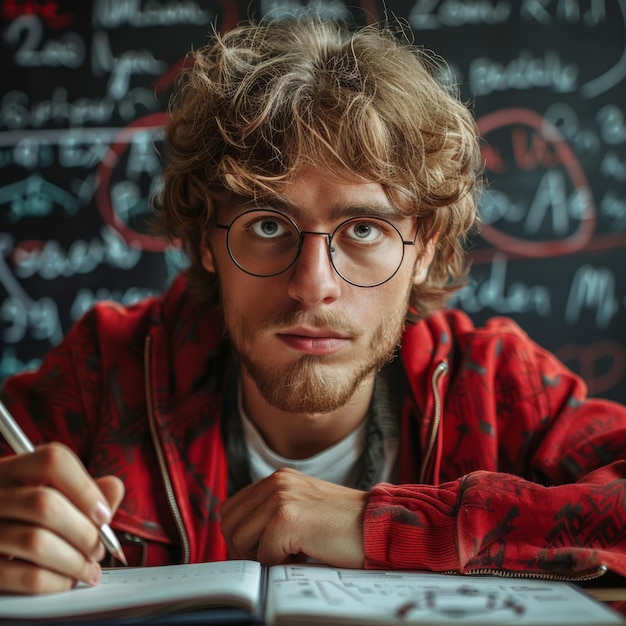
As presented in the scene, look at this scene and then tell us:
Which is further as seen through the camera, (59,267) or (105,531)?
(59,267)

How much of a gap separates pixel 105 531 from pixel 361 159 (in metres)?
0.72

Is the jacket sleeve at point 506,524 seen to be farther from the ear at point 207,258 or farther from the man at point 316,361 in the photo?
the ear at point 207,258

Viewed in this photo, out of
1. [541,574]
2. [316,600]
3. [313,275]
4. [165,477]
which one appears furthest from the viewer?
[165,477]

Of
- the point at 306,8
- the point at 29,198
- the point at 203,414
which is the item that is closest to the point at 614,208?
the point at 306,8

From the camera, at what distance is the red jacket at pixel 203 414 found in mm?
1308

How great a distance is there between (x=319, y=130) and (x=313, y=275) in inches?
10.5

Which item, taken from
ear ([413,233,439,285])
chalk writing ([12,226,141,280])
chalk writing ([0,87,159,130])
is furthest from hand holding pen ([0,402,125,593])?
chalk writing ([0,87,159,130])

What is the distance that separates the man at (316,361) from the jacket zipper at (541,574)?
0.05 metres

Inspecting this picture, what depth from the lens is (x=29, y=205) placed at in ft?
6.40

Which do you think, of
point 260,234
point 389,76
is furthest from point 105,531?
point 389,76

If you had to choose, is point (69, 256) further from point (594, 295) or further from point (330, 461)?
point (594, 295)

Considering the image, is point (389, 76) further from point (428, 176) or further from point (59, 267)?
point (59, 267)

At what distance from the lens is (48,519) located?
781 mm

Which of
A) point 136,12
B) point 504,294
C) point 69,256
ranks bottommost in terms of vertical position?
point 504,294
